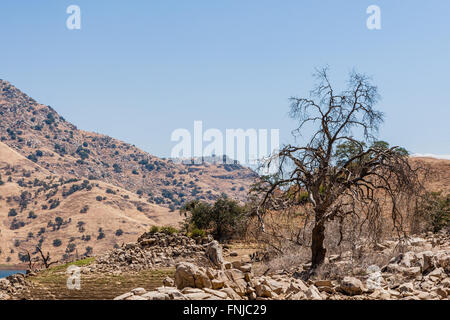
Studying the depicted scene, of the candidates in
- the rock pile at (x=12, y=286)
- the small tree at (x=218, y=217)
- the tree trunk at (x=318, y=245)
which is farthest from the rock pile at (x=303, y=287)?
the small tree at (x=218, y=217)

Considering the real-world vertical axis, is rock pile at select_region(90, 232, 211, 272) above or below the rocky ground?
below

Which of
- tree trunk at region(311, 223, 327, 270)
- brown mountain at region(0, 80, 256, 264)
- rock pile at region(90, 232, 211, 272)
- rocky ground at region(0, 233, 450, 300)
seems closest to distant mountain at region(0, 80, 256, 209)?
brown mountain at region(0, 80, 256, 264)

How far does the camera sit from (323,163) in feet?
48.7

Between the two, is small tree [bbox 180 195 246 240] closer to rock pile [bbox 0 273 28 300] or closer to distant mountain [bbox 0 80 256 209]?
rock pile [bbox 0 273 28 300]

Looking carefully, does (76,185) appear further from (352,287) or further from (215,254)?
(352,287)

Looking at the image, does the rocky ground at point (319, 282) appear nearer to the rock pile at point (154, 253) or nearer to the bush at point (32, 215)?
the rock pile at point (154, 253)

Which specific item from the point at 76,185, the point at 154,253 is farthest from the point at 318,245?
the point at 76,185

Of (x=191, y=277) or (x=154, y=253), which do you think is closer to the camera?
(x=191, y=277)

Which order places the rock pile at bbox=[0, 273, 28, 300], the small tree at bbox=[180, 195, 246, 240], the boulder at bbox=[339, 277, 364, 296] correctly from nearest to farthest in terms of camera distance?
the boulder at bbox=[339, 277, 364, 296] < the rock pile at bbox=[0, 273, 28, 300] < the small tree at bbox=[180, 195, 246, 240]

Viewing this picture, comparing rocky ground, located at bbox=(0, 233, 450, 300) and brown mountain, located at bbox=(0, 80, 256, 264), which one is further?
brown mountain, located at bbox=(0, 80, 256, 264)

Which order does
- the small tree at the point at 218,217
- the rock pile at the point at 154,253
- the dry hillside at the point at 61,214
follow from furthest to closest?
the dry hillside at the point at 61,214, the small tree at the point at 218,217, the rock pile at the point at 154,253

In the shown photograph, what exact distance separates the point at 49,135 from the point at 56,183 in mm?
36805

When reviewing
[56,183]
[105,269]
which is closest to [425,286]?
[105,269]

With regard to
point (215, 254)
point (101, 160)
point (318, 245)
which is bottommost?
point (215, 254)
